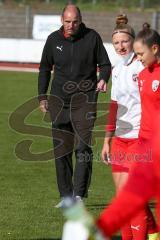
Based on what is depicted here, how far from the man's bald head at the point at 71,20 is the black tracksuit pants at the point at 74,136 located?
73 centimetres

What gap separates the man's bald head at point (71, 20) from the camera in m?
8.91

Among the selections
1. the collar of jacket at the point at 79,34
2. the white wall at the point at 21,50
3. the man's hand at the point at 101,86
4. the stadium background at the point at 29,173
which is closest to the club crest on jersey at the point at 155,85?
the stadium background at the point at 29,173

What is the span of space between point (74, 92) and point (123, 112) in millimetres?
1737

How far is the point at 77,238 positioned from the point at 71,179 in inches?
237

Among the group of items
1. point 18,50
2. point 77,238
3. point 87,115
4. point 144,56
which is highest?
point 144,56

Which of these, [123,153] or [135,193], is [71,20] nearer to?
[123,153]

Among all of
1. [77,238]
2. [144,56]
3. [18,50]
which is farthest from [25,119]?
[18,50]

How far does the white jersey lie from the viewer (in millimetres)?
7270

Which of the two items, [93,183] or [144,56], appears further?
[93,183]

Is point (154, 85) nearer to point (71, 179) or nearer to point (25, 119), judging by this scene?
point (71, 179)

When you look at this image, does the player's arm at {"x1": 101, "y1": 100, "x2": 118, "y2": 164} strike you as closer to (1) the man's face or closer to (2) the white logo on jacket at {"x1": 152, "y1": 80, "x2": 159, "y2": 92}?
(2) the white logo on jacket at {"x1": 152, "y1": 80, "x2": 159, "y2": 92}

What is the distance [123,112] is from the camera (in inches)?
289

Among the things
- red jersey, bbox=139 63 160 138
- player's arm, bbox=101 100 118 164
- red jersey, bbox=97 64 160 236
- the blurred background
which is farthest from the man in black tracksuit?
the blurred background

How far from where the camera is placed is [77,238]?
329 cm
